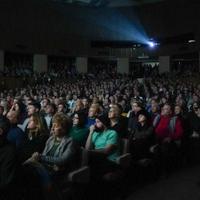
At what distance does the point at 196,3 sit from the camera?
27.2 m

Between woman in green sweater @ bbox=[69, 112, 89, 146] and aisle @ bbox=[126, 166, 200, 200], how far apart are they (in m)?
0.97

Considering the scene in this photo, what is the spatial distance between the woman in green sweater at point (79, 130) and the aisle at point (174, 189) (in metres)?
0.97

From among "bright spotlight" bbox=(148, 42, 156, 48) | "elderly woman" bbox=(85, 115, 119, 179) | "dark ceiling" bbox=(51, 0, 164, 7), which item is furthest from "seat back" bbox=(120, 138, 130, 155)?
"bright spotlight" bbox=(148, 42, 156, 48)

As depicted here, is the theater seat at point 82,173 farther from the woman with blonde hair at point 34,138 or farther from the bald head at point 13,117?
the bald head at point 13,117

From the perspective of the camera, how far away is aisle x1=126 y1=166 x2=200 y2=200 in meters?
5.22

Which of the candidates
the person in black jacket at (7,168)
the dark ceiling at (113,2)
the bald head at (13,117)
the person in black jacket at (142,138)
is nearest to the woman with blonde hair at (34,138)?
the bald head at (13,117)

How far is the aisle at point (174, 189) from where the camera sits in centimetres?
522

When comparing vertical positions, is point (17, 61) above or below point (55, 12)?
below

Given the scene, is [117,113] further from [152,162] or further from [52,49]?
[52,49]

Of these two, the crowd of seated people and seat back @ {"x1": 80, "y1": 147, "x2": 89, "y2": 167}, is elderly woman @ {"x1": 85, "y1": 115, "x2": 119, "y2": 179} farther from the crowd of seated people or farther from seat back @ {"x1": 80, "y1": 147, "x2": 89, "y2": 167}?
seat back @ {"x1": 80, "y1": 147, "x2": 89, "y2": 167}

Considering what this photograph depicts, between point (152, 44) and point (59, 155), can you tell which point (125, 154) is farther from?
point (152, 44)

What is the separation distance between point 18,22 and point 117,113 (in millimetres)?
22254

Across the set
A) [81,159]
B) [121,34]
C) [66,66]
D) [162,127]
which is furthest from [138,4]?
[81,159]

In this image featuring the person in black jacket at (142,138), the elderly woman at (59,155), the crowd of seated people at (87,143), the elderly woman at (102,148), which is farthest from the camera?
the person in black jacket at (142,138)
